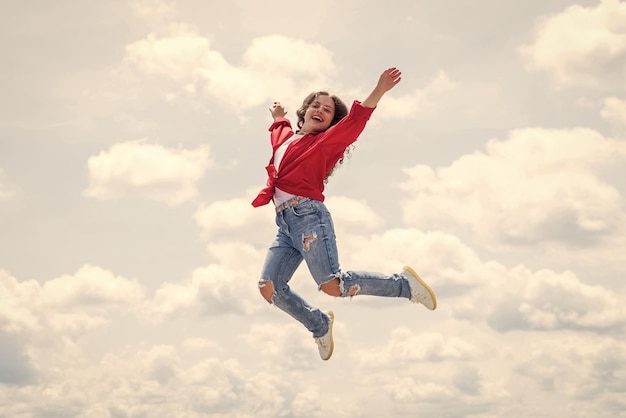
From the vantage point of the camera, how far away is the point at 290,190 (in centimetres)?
932

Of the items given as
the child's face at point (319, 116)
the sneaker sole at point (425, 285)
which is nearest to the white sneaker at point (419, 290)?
the sneaker sole at point (425, 285)

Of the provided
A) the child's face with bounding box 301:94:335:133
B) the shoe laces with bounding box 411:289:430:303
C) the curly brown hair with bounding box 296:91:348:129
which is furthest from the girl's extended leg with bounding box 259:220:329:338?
the curly brown hair with bounding box 296:91:348:129

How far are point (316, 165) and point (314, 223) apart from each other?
77 centimetres

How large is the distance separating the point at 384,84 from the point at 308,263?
2.39 m

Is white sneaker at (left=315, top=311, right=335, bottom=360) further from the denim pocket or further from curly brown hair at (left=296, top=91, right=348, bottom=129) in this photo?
curly brown hair at (left=296, top=91, right=348, bottom=129)

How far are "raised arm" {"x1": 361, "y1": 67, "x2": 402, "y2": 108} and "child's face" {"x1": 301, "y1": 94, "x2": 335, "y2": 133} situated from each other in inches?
42.9

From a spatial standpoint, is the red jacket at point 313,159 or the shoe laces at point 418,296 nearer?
the red jacket at point 313,159

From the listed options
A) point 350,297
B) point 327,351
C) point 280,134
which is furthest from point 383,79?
point 327,351

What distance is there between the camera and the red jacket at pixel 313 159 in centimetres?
902

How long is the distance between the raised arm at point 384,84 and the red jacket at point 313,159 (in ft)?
0.36

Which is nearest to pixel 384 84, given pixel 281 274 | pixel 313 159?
pixel 313 159

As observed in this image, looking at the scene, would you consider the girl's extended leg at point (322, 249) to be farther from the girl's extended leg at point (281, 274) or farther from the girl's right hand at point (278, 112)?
the girl's right hand at point (278, 112)

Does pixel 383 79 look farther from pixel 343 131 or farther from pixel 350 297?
pixel 350 297

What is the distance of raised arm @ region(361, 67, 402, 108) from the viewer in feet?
28.8
